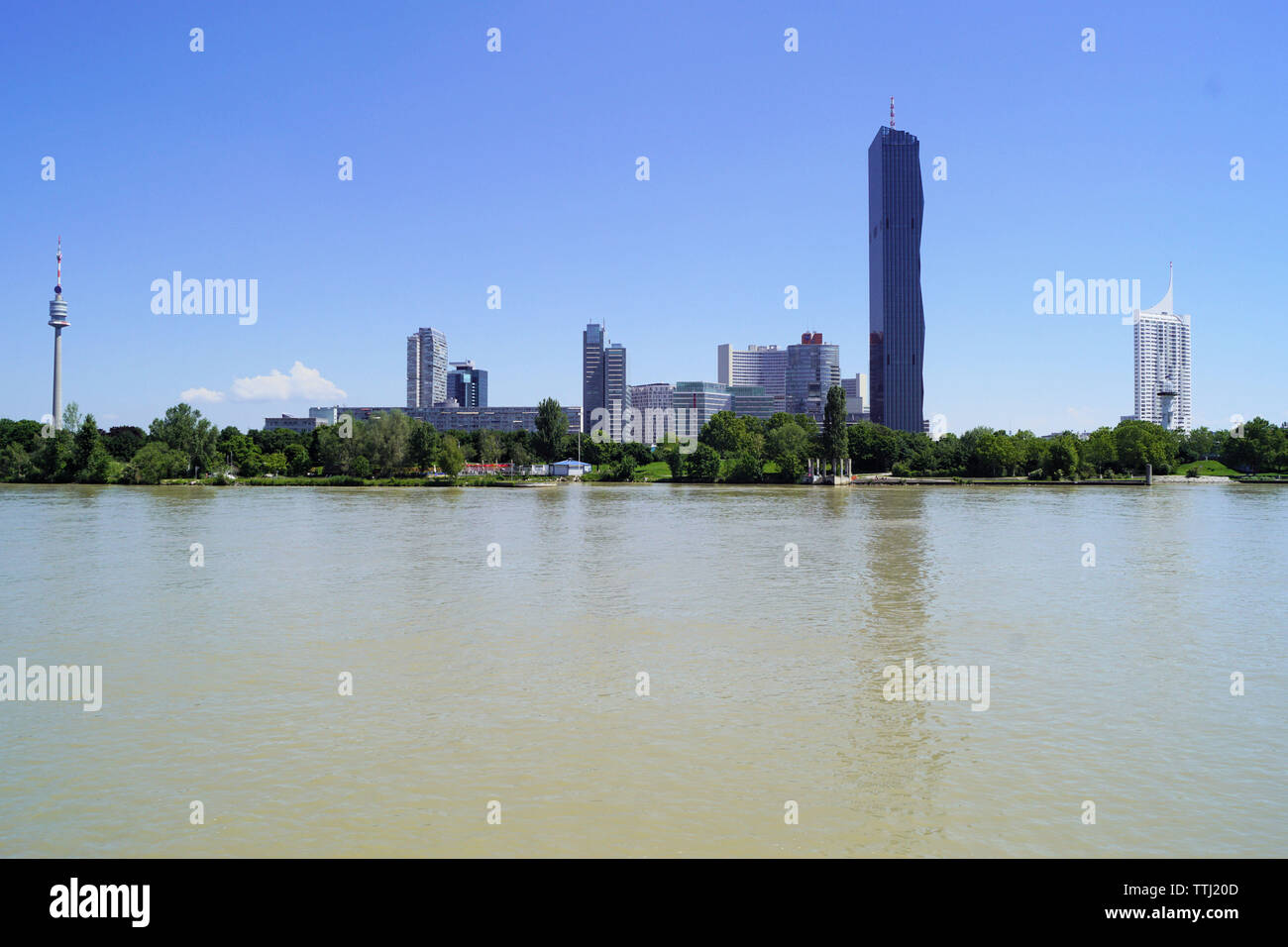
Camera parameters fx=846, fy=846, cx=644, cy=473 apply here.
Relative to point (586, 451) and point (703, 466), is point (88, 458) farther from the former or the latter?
point (703, 466)

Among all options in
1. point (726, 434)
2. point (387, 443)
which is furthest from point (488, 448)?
point (726, 434)

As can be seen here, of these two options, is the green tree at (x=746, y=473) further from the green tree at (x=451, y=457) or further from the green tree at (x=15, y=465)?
the green tree at (x=15, y=465)

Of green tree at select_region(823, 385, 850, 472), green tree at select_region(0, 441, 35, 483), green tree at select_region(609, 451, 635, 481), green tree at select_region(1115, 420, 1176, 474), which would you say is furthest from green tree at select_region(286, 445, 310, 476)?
green tree at select_region(1115, 420, 1176, 474)

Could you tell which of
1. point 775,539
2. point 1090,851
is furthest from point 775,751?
point 775,539

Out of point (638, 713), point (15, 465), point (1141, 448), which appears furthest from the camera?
point (1141, 448)

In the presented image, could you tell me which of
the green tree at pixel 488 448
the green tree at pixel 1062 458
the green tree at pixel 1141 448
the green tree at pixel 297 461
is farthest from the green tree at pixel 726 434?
the green tree at pixel 297 461

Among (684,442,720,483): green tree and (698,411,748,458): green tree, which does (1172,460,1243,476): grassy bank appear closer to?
(698,411,748,458): green tree

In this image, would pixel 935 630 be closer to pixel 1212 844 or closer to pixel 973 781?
pixel 973 781

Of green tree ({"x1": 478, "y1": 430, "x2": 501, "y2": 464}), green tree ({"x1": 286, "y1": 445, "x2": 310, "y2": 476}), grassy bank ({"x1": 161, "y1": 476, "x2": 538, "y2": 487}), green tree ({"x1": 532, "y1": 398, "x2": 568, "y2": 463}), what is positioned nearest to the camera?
grassy bank ({"x1": 161, "y1": 476, "x2": 538, "y2": 487})
